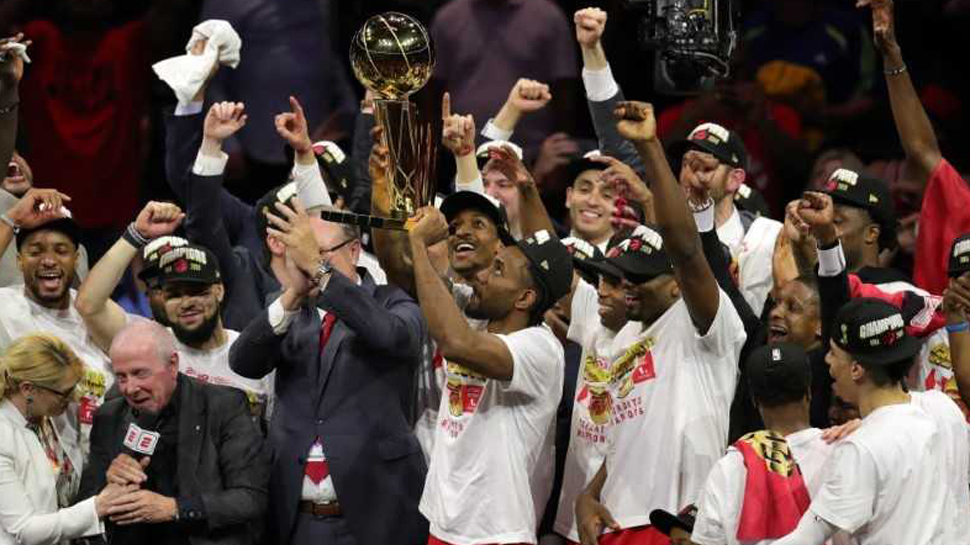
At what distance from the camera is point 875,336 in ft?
19.1

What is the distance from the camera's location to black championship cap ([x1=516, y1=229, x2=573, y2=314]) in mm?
6699

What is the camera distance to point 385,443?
6.98m

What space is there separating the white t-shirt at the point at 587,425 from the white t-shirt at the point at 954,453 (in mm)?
1135

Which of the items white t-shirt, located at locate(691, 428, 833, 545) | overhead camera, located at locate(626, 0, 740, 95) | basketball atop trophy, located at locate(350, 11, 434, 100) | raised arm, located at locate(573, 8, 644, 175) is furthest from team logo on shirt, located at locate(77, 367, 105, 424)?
white t-shirt, located at locate(691, 428, 833, 545)

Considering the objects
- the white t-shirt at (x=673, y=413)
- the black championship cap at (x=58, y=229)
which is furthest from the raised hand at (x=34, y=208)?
the white t-shirt at (x=673, y=413)

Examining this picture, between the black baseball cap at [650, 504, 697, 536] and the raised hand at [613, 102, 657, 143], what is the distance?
111 centimetres

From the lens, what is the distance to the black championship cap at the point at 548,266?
6699 mm

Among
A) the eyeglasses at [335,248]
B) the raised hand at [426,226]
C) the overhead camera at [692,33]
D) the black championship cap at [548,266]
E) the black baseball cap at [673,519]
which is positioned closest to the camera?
the black baseball cap at [673,519]

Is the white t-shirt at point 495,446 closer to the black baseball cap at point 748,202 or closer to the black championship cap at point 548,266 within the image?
the black championship cap at point 548,266

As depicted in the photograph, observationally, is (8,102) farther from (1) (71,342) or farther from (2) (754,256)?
(2) (754,256)

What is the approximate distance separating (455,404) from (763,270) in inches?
57.4

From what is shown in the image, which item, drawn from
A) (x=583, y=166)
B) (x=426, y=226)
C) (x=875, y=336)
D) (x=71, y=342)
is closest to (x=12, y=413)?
(x=71, y=342)

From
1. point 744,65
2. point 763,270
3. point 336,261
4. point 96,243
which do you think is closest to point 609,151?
point 763,270

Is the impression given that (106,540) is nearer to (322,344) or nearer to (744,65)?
(322,344)
